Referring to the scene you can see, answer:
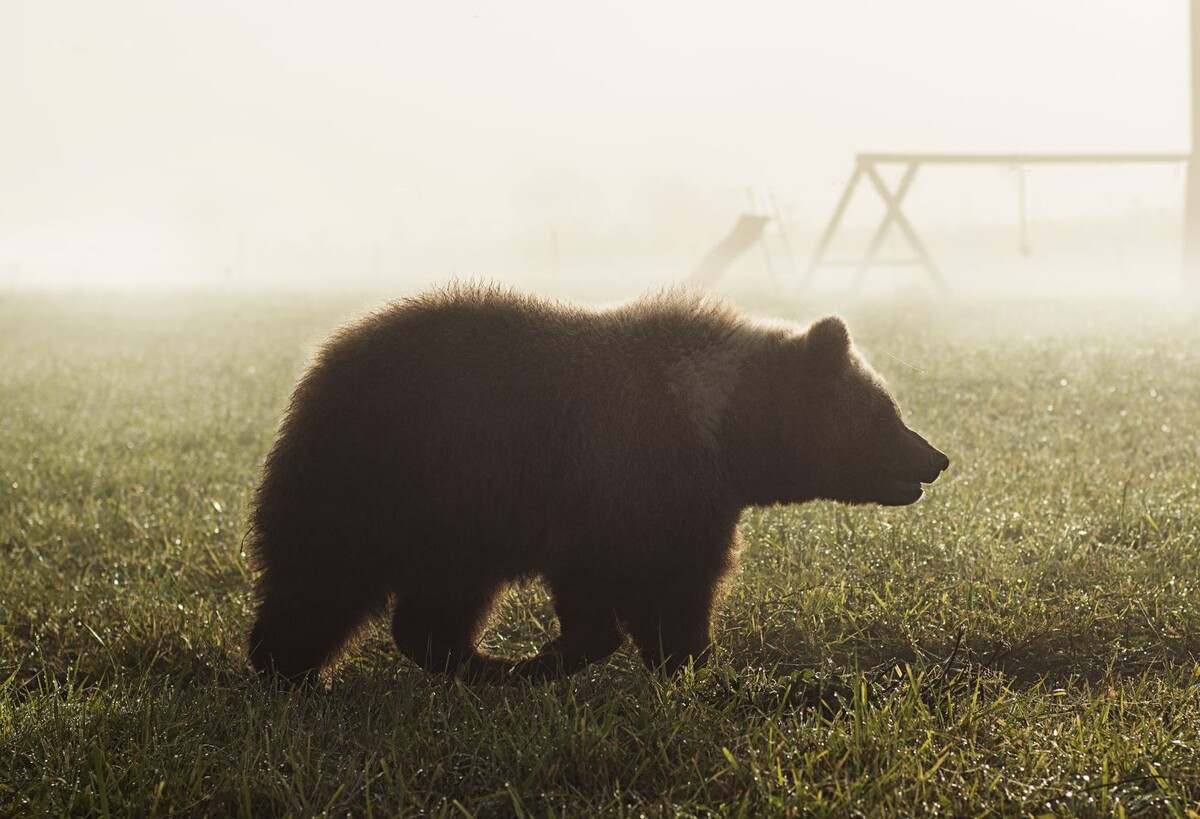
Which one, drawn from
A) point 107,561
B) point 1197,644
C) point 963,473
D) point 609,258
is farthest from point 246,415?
point 609,258

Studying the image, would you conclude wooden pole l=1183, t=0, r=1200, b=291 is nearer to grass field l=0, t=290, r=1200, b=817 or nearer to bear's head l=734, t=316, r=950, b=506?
grass field l=0, t=290, r=1200, b=817

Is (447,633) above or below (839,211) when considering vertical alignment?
below

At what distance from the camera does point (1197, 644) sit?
4109mm

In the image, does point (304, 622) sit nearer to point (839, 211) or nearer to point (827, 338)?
point (827, 338)

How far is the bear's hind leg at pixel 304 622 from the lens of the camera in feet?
12.1

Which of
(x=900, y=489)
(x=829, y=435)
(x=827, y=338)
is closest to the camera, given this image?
(x=827, y=338)

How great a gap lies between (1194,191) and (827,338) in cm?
1787

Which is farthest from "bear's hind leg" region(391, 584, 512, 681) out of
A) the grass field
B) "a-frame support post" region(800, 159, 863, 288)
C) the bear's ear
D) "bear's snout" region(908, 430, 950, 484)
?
"a-frame support post" region(800, 159, 863, 288)

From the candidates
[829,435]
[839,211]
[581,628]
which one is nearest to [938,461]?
[829,435]

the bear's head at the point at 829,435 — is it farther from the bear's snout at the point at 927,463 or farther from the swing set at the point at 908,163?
the swing set at the point at 908,163

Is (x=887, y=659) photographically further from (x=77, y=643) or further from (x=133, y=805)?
(x=77, y=643)

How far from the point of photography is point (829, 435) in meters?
4.07

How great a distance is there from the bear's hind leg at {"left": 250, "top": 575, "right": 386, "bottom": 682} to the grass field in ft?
0.40

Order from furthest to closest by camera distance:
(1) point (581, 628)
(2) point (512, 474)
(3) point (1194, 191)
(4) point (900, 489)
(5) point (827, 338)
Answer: (3) point (1194, 191) < (4) point (900, 489) < (5) point (827, 338) < (1) point (581, 628) < (2) point (512, 474)
